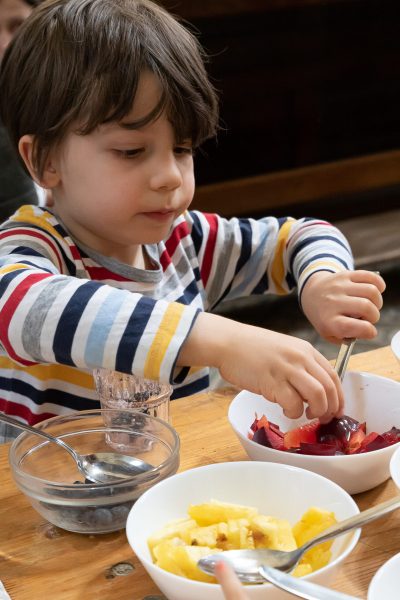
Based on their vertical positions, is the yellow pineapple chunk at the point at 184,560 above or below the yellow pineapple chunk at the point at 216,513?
above

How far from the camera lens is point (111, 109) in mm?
1166

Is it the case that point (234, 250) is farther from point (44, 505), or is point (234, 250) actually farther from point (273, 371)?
point (44, 505)

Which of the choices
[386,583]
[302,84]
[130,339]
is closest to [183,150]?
[130,339]

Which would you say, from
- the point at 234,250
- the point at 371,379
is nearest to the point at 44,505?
the point at 371,379

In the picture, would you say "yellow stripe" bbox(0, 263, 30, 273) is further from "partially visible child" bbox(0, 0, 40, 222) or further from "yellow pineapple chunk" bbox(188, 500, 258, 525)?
"partially visible child" bbox(0, 0, 40, 222)

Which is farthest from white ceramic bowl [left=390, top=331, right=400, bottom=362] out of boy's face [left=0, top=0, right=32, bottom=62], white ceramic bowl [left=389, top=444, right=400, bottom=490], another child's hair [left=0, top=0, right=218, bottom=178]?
boy's face [left=0, top=0, right=32, bottom=62]

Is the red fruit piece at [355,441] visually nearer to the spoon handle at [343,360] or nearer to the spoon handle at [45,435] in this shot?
the spoon handle at [343,360]

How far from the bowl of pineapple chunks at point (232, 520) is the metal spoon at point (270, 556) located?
0.01m

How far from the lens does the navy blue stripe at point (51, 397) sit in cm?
129

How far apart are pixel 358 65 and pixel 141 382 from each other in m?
3.01

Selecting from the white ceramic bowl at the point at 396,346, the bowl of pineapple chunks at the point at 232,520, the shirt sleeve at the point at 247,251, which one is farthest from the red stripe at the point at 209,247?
the bowl of pineapple chunks at the point at 232,520

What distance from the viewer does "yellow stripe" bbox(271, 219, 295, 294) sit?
1.52m

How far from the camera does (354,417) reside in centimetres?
104

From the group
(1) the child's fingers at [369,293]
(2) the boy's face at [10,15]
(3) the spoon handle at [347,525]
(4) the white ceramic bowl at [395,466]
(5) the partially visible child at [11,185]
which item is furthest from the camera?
(5) the partially visible child at [11,185]
